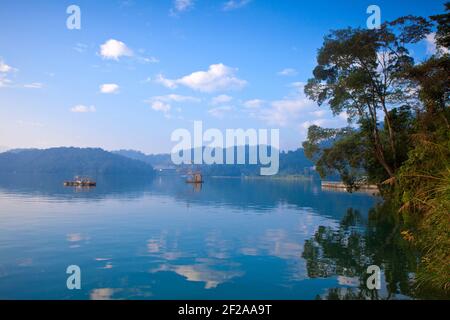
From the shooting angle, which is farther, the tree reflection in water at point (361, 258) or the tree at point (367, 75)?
the tree at point (367, 75)

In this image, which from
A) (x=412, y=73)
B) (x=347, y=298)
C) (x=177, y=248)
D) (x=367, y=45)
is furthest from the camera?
(x=367, y=45)

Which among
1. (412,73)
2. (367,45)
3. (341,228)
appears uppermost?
(367,45)

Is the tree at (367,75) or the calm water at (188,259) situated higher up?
the tree at (367,75)

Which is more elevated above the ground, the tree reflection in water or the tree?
the tree

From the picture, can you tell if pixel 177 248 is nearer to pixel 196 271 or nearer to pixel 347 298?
pixel 196 271

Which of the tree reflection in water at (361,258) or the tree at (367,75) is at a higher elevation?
the tree at (367,75)

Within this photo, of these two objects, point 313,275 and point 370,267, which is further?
point 370,267

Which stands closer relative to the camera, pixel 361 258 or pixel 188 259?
pixel 188 259

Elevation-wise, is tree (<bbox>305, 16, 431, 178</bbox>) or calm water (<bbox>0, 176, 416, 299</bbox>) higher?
tree (<bbox>305, 16, 431, 178</bbox>)

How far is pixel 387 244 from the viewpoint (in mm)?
19125

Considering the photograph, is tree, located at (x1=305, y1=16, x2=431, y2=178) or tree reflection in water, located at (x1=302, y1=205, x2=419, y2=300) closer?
tree reflection in water, located at (x1=302, y1=205, x2=419, y2=300)

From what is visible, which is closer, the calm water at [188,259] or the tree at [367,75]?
the calm water at [188,259]
